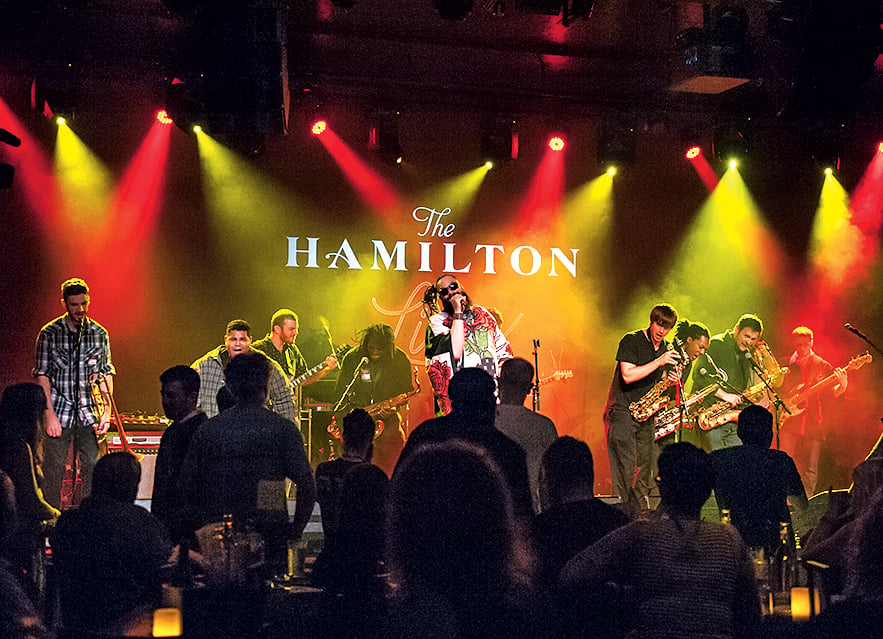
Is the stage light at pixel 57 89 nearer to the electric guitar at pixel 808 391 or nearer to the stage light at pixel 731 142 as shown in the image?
the stage light at pixel 731 142

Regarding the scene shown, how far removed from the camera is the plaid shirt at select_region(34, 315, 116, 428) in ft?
25.4

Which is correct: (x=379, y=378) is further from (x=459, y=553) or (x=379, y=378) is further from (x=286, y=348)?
(x=459, y=553)

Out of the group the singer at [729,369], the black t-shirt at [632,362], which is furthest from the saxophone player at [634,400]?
the singer at [729,369]

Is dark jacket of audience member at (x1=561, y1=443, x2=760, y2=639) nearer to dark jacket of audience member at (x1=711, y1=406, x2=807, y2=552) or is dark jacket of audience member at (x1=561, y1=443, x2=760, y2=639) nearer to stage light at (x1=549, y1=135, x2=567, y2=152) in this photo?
dark jacket of audience member at (x1=711, y1=406, x2=807, y2=552)

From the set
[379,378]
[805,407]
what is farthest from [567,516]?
[805,407]

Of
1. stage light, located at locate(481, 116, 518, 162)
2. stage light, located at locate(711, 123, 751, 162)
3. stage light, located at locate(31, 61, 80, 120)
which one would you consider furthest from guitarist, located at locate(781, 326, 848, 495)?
stage light, located at locate(31, 61, 80, 120)

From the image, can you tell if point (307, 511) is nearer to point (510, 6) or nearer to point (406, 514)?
point (406, 514)

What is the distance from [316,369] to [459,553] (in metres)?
6.77

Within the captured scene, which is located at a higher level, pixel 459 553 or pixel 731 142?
pixel 731 142

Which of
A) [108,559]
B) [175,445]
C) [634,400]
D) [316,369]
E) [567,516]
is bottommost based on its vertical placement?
[108,559]

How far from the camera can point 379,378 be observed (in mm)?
9703

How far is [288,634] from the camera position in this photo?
4094 mm

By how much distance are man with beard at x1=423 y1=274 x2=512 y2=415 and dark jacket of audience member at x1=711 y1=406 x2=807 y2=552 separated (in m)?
3.13

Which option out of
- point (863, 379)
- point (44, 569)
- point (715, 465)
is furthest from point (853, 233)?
point (44, 569)
